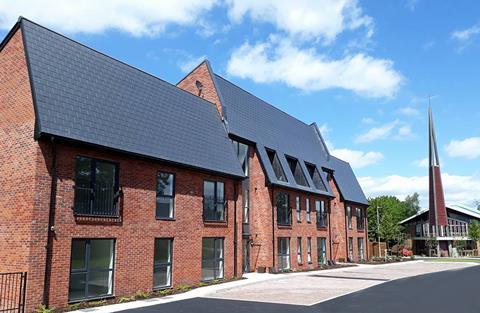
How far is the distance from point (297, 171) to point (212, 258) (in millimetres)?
12836

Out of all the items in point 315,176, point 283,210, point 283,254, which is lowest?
point 283,254

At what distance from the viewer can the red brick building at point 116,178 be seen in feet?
42.9

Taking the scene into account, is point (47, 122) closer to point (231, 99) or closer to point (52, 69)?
point (52, 69)

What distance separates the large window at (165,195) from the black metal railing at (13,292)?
Answer: 5.84 m

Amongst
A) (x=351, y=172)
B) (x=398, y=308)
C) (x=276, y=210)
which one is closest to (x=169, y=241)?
(x=398, y=308)


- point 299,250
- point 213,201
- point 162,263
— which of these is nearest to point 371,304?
point 162,263

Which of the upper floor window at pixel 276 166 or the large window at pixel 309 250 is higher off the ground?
the upper floor window at pixel 276 166

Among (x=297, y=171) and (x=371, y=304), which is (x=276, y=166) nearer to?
(x=297, y=171)

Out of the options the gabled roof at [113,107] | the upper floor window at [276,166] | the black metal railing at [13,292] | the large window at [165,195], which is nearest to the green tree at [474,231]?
the upper floor window at [276,166]

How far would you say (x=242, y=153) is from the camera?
25938mm

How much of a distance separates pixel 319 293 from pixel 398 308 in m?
3.95

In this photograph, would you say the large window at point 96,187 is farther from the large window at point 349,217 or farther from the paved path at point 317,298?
the large window at point 349,217

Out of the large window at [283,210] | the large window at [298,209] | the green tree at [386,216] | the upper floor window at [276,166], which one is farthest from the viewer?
the green tree at [386,216]

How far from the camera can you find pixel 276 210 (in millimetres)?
27047
